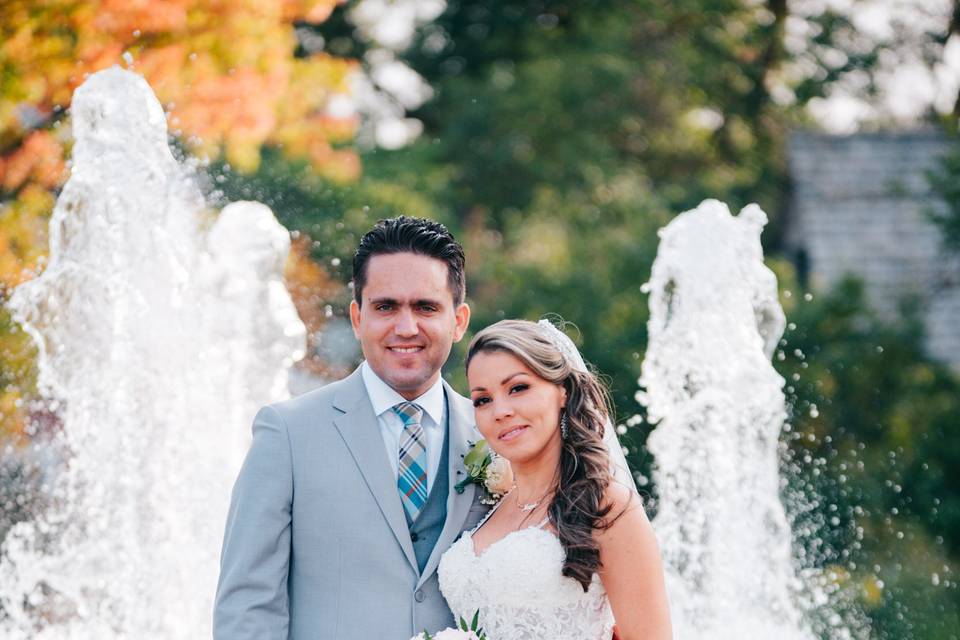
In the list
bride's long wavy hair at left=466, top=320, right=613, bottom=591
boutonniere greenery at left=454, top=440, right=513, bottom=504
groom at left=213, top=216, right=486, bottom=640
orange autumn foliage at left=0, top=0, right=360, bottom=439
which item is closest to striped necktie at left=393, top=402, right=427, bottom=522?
groom at left=213, top=216, right=486, bottom=640

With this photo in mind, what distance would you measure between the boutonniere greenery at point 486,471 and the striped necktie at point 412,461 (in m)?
0.11

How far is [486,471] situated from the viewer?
3.52 metres

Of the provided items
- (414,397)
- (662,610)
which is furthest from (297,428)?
(662,610)

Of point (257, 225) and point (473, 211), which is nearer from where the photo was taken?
point (257, 225)

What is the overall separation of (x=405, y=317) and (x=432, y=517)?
1.95 ft

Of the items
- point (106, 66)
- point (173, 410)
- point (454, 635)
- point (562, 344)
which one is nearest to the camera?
point (454, 635)

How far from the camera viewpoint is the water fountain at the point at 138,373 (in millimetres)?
6766

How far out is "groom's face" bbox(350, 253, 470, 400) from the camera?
3.47m

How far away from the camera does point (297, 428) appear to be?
341 centimetres

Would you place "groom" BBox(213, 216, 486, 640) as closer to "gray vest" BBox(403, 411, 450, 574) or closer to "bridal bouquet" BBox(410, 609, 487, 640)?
"gray vest" BBox(403, 411, 450, 574)

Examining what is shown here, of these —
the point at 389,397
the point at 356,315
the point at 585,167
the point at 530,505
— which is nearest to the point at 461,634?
the point at 530,505

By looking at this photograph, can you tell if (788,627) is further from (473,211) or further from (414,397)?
(473,211)

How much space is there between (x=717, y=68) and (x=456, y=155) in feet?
16.1

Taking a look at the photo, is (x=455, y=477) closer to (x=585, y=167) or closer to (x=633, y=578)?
(x=633, y=578)
